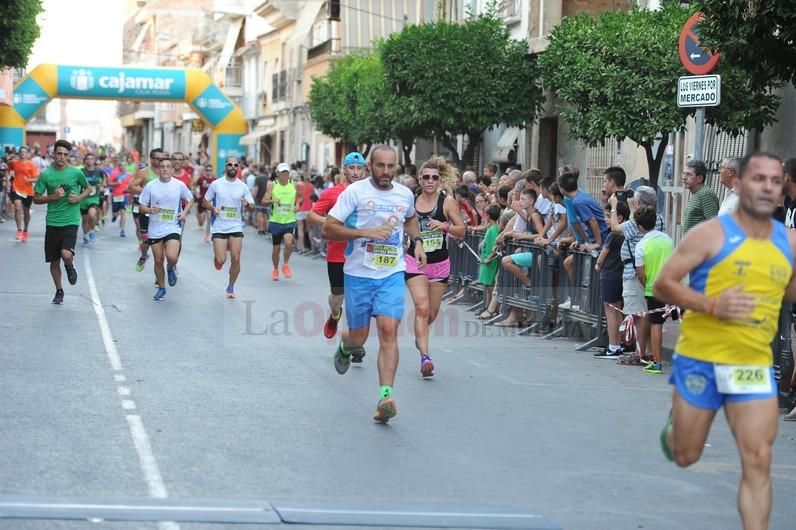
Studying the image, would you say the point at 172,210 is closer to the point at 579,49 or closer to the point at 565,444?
the point at 579,49

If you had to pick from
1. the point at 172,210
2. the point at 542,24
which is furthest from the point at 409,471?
the point at 542,24

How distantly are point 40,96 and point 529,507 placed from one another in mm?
41592

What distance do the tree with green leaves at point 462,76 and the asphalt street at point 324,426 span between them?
1238 cm

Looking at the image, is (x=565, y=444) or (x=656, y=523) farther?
(x=565, y=444)

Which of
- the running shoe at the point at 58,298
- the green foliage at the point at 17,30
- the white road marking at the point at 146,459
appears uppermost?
the green foliage at the point at 17,30

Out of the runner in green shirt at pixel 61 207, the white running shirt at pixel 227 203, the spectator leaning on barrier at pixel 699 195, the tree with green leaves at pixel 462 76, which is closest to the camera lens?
the spectator leaning on barrier at pixel 699 195

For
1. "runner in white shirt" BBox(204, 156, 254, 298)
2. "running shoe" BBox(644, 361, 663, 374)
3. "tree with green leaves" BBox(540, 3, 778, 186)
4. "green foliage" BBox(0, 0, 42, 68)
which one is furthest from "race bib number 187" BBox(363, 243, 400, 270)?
"green foliage" BBox(0, 0, 42, 68)

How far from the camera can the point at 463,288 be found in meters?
18.9

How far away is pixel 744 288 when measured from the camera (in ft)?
19.3

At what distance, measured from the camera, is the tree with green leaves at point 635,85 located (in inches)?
707

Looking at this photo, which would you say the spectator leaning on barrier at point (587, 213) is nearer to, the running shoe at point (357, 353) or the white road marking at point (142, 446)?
the running shoe at point (357, 353)

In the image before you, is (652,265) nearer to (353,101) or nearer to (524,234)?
(524,234)

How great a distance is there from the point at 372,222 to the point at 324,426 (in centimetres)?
150

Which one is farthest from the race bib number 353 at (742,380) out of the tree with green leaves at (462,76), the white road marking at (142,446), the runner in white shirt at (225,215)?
the tree with green leaves at (462,76)
